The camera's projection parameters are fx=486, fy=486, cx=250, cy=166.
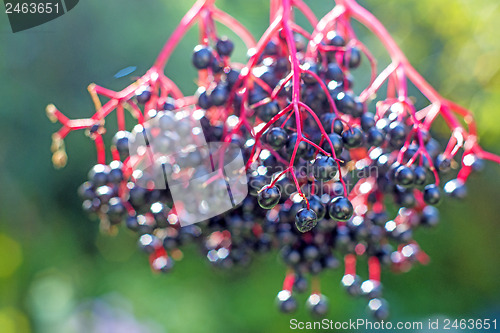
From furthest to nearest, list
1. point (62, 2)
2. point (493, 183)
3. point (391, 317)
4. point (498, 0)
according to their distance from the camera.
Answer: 1. point (391, 317)
2. point (493, 183)
3. point (62, 2)
4. point (498, 0)

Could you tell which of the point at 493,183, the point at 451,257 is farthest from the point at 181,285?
the point at 493,183

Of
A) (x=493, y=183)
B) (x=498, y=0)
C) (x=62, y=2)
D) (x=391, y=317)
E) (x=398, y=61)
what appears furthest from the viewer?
(x=391, y=317)

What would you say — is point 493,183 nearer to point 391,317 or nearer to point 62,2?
point 391,317

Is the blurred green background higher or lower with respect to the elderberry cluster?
lower

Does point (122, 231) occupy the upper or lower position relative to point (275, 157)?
lower

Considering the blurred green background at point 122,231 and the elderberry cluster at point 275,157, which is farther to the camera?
the blurred green background at point 122,231

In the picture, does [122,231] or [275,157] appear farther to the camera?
[122,231]

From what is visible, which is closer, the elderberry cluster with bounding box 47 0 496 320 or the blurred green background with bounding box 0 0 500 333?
the elderberry cluster with bounding box 47 0 496 320

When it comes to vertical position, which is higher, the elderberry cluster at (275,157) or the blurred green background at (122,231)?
the elderberry cluster at (275,157)
